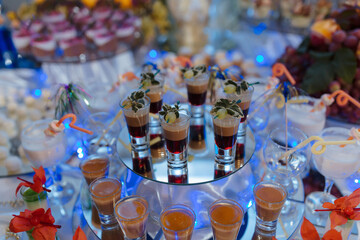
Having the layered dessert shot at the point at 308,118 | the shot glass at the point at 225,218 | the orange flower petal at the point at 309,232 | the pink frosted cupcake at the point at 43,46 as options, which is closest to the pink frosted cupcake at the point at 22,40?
the pink frosted cupcake at the point at 43,46

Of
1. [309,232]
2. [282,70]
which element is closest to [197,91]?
[282,70]

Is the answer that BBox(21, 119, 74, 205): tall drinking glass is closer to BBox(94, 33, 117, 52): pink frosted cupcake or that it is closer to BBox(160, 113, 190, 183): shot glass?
BBox(160, 113, 190, 183): shot glass

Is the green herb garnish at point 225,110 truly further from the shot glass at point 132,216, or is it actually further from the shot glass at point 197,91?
the shot glass at point 132,216

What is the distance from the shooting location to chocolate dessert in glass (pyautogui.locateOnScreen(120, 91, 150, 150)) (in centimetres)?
123

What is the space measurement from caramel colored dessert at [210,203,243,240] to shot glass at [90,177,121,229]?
14.6 inches

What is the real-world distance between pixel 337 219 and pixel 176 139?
61 cm

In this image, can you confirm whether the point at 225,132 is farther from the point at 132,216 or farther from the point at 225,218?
the point at 132,216

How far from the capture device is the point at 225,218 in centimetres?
107

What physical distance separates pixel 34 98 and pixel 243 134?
153cm

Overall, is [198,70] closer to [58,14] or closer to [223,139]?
[223,139]

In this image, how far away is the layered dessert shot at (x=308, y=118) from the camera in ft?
5.23

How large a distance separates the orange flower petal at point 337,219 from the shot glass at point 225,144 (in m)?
0.37

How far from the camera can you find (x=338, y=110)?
1.79 metres

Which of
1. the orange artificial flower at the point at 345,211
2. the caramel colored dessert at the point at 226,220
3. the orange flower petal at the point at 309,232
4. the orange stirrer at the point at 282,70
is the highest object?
the orange stirrer at the point at 282,70
